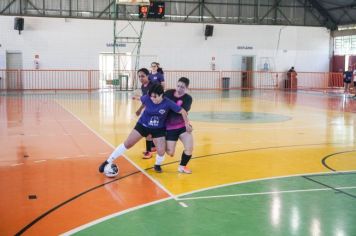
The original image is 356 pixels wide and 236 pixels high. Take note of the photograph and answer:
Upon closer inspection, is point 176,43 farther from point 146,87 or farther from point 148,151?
point 148,151

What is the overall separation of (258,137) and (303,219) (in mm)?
7016

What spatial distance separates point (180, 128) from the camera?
27.8ft

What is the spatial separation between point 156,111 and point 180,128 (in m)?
0.66

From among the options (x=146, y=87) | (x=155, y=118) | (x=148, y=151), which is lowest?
(x=148, y=151)

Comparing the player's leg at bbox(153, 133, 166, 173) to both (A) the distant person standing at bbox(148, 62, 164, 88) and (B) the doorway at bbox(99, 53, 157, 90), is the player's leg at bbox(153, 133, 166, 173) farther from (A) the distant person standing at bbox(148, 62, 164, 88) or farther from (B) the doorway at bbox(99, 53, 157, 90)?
(B) the doorway at bbox(99, 53, 157, 90)

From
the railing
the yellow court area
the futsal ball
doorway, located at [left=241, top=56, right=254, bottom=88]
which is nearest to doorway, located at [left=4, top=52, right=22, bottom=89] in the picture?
the railing

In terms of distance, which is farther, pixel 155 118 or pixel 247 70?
pixel 247 70

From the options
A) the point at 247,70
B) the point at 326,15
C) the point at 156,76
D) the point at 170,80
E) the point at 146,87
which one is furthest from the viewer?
the point at 326,15

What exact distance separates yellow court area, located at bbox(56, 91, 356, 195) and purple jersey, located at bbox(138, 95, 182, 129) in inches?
36.9

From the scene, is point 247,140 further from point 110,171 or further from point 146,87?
point 110,171

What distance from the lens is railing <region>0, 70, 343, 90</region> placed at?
107 ft

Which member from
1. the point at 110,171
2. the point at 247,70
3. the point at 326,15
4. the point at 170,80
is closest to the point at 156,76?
the point at 110,171

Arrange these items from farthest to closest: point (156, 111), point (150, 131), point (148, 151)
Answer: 1. point (148, 151)
2. point (150, 131)
3. point (156, 111)

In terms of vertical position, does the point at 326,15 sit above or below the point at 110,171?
above
